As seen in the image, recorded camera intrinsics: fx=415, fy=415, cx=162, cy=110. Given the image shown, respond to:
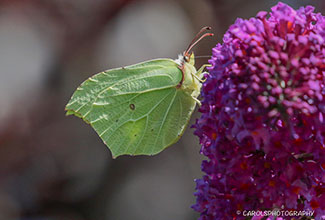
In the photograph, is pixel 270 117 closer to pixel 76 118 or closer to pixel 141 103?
pixel 141 103

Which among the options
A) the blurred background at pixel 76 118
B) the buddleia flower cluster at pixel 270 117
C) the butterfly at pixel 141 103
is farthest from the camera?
the blurred background at pixel 76 118

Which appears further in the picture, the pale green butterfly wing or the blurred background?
the blurred background

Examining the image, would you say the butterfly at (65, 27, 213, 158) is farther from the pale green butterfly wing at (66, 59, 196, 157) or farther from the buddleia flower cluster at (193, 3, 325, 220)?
the buddleia flower cluster at (193, 3, 325, 220)

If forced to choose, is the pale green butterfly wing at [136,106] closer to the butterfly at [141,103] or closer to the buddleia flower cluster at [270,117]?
the butterfly at [141,103]

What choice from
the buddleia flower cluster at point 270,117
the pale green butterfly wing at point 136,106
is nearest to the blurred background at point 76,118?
the pale green butterfly wing at point 136,106

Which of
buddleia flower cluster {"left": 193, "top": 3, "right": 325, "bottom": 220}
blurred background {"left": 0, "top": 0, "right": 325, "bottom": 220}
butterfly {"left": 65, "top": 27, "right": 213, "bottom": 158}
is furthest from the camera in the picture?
blurred background {"left": 0, "top": 0, "right": 325, "bottom": 220}

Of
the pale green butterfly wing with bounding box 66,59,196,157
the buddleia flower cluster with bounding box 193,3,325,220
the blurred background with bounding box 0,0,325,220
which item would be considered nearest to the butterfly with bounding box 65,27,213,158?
the pale green butterfly wing with bounding box 66,59,196,157

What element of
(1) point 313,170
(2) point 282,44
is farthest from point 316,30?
(1) point 313,170
